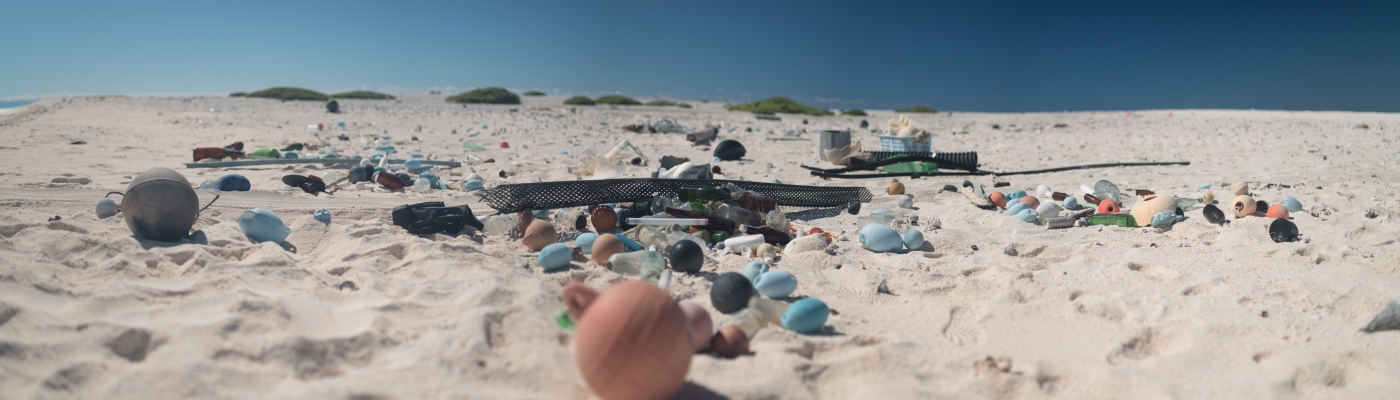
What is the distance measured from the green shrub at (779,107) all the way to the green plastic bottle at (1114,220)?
52.1 feet

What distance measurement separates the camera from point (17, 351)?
175 cm

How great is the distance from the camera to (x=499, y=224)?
3650 mm

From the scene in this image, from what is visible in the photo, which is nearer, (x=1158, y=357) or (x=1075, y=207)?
(x=1158, y=357)

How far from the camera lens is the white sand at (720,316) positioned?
70.7 inches

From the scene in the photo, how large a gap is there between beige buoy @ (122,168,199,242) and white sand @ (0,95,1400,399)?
0.31ft

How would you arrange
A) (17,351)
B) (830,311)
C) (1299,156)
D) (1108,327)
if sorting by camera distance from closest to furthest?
(17,351), (1108,327), (830,311), (1299,156)

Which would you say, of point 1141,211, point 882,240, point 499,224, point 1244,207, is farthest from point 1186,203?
point 499,224

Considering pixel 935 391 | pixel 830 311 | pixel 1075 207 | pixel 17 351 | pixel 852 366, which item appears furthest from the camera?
pixel 1075 207

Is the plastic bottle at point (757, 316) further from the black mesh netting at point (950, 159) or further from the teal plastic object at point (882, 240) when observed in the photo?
the black mesh netting at point (950, 159)

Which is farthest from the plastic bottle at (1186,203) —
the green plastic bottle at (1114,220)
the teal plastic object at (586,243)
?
the teal plastic object at (586,243)

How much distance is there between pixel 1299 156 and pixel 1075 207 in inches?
175

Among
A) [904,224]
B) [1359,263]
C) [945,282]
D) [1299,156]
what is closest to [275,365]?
[945,282]

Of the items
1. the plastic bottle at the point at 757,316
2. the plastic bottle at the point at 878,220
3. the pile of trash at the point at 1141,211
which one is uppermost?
the pile of trash at the point at 1141,211

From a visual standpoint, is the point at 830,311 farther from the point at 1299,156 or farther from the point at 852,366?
the point at 1299,156
